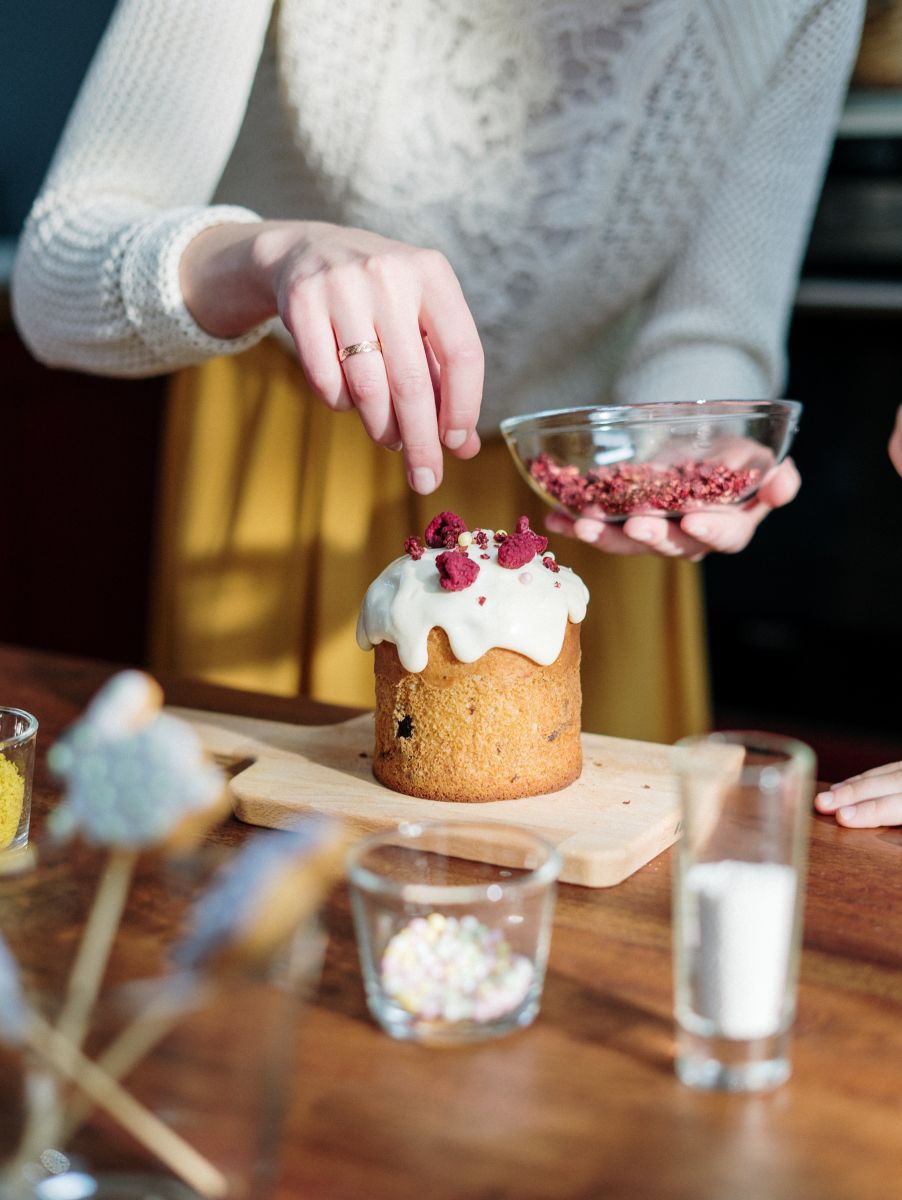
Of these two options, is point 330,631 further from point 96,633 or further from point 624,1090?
point 624,1090

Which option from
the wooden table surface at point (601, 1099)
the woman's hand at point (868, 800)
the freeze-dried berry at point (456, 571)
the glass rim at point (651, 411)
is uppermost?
the glass rim at point (651, 411)

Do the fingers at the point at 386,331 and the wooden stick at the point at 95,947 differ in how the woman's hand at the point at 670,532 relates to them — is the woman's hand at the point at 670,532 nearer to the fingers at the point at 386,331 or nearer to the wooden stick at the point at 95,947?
the fingers at the point at 386,331

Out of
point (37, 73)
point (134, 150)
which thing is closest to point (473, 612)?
point (134, 150)

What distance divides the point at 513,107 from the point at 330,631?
24.8 inches

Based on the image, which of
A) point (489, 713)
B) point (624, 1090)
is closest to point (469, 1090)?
point (624, 1090)

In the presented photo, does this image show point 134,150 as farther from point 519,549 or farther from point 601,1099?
point 601,1099

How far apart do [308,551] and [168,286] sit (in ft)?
1.74

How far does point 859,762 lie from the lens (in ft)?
8.50

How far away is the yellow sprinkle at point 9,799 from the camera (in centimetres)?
81

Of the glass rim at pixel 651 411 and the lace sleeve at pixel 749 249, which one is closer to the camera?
the glass rim at pixel 651 411

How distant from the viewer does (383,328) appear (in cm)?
95

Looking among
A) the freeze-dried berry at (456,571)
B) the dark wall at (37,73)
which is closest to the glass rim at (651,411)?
the freeze-dried berry at (456,571)

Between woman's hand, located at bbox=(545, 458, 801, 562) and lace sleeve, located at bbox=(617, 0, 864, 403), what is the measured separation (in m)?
0.26

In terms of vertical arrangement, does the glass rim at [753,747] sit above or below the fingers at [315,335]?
below
